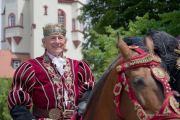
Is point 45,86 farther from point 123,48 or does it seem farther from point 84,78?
point 123,48

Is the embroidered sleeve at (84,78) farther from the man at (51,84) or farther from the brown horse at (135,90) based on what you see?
the brown horse at (135,90)

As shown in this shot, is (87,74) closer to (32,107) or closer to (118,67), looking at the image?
(32,107)

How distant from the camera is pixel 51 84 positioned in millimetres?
4953

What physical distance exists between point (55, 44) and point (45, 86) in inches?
15.5

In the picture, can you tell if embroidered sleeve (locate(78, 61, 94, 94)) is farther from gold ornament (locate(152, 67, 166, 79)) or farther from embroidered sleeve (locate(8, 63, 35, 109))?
gold ornament (locate(152, 67, 166, 79))

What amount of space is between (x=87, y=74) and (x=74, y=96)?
26cm

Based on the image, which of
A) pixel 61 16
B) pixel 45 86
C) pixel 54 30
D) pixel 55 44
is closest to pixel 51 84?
pixel 45 86

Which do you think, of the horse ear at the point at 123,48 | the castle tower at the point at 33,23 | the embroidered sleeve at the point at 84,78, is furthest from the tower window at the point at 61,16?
the horse ear at the point at 123,48

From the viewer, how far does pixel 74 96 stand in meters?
5.02

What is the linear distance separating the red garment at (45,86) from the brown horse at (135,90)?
1040 mm

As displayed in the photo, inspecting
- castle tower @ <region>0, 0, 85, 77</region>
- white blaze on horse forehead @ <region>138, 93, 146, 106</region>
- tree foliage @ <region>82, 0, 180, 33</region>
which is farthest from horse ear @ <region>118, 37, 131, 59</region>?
castle tower @ <region>0, 0, 85, 77</region>

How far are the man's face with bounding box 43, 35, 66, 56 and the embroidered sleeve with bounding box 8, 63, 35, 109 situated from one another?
246mm

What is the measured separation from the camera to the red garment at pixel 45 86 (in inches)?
192

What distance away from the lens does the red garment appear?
4871mm
